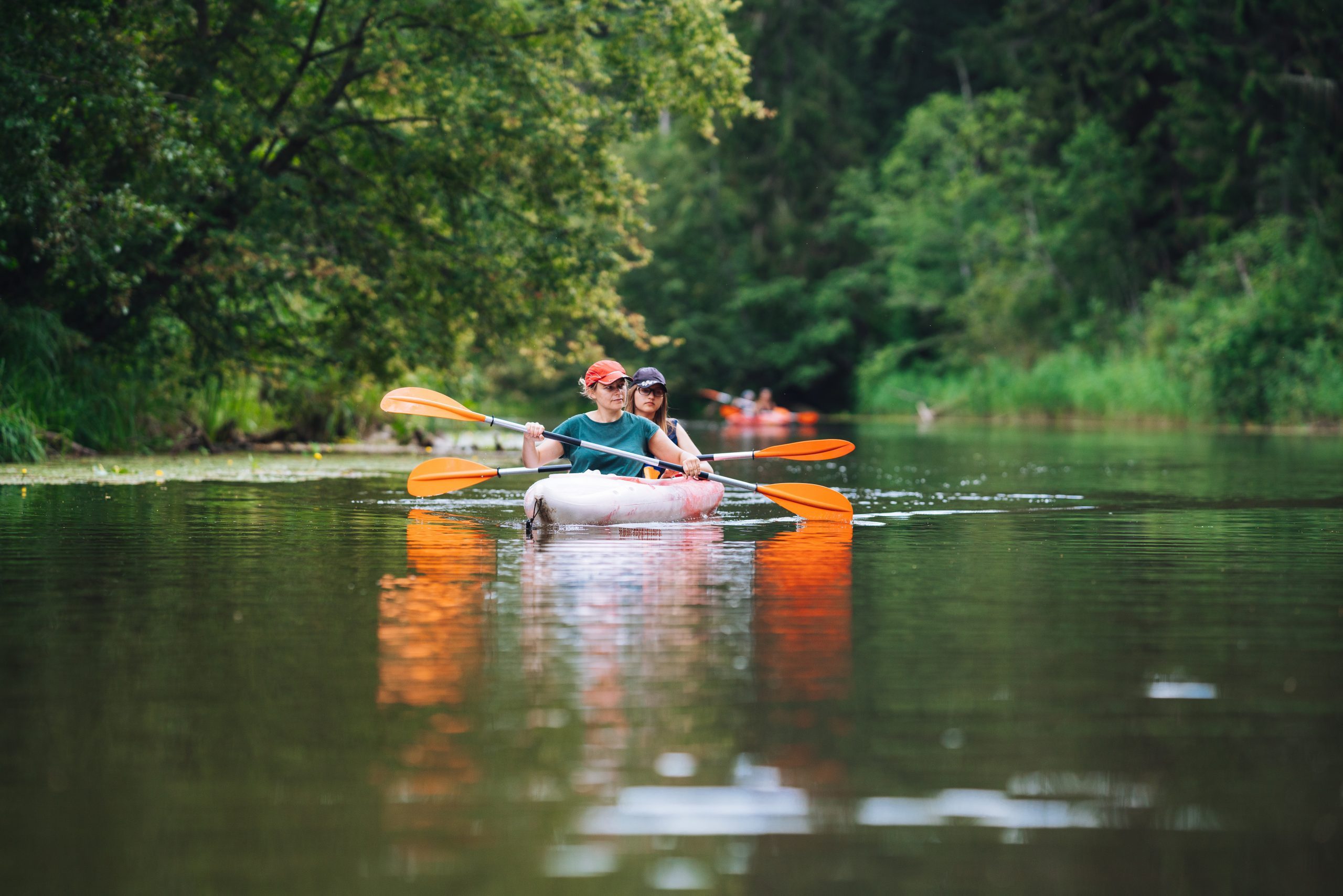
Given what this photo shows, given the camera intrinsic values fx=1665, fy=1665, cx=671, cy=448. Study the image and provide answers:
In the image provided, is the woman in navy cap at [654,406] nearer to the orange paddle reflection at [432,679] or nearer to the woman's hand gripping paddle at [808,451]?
the woman's hand gripping paddle at [808,451]

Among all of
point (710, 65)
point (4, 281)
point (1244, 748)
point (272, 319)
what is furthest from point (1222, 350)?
point (1244, 748)

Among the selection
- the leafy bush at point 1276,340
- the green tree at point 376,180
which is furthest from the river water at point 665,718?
the leafy bush at point 1276,340

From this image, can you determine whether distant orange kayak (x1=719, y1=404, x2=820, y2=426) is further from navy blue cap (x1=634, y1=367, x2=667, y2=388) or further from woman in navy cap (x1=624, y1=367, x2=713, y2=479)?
navy blue cap (x1=634, y1=367, x2=667, y2=388)

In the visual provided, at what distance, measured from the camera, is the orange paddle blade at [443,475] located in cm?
1222

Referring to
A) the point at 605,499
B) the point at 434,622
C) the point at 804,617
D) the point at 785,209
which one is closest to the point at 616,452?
the point at 605,499

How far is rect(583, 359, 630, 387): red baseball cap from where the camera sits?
1201 centimetres

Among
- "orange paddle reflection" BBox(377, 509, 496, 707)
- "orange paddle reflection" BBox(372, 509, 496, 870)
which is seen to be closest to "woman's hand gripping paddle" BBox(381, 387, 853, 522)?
"orange paddle reflection" BBox(377, 509, 496, 707)

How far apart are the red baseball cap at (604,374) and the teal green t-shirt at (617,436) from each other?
0.36 meters

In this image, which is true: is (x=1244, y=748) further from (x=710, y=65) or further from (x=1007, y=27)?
(x=1007, y=27)

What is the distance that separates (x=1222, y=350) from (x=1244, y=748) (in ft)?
114

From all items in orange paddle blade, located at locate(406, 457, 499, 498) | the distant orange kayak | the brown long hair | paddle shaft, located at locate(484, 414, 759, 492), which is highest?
the distant orange kayak

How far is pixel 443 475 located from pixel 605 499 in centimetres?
160

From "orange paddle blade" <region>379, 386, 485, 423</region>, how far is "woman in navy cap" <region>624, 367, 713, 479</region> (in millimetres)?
1238

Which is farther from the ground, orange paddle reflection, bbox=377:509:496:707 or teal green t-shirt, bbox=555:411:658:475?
teal green t-shirt, bbox=555:411:658:475
